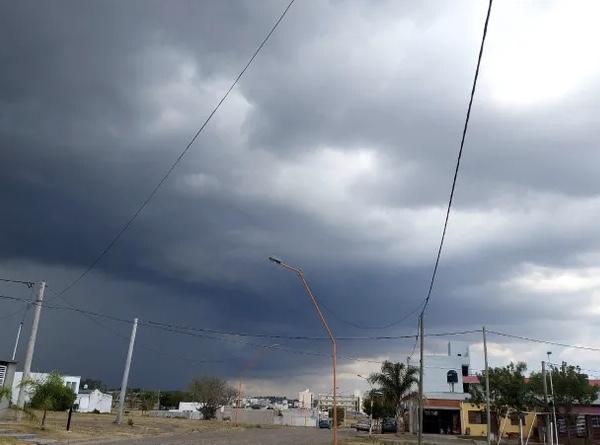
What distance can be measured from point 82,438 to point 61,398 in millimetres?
8096

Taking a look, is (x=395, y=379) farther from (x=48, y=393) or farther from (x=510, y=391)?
(x=48, y=393)

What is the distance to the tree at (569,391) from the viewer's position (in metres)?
55.4

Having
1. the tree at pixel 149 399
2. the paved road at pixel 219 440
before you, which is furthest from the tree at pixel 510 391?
the tree at pixel 149 399

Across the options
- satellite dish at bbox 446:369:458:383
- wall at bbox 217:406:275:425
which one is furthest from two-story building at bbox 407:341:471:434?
wall at bbox 217:406:275:425

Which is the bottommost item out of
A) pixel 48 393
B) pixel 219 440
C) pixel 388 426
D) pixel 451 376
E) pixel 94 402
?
pixel 219 440

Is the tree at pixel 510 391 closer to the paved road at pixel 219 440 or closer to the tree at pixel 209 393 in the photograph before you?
the paved road at pixel 219 440

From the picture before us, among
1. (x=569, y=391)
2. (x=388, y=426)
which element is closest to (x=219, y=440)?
(x=569, y=391)

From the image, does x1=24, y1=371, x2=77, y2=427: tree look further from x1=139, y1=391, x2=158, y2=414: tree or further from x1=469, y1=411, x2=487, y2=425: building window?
x1=139, y1=391, x2=158, y2=414: tree

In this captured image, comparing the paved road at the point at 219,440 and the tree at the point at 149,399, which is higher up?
the tree at the point at 149,399

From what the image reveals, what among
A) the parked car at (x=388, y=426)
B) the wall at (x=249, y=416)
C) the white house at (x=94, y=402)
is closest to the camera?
the parked car at (x=388, y=426)

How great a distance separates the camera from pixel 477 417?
7575cm

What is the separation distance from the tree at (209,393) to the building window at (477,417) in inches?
1862

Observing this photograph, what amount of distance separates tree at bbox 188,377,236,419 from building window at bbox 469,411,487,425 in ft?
155

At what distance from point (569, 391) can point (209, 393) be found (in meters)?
67.9
